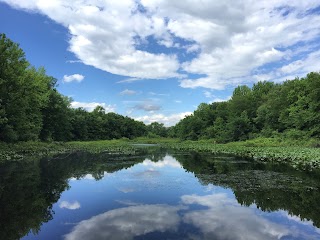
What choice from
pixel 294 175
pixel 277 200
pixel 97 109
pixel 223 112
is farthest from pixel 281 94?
pixel 97 109

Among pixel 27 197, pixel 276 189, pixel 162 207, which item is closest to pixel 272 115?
pixel 276 189

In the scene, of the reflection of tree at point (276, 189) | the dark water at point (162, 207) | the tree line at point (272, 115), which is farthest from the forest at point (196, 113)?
the reflection of tree at point (276, 189)

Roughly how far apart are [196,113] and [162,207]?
101 m

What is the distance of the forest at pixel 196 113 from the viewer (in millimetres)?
35469

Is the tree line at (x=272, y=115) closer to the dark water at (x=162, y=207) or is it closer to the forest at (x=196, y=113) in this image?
the forest at (x=196, y=113)

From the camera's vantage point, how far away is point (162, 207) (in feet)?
35.9

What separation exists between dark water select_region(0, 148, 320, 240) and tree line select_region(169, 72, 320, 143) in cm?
3647

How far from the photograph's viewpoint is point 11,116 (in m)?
36.4

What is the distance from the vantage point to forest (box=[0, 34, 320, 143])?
35469mm

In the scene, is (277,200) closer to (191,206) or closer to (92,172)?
(191,206)

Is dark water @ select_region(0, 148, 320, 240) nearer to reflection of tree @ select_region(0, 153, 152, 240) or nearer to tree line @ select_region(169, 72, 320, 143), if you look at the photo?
reflection of tree @ select_region(0, 153, 152, 240)

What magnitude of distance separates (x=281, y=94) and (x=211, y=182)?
51797 millimetres

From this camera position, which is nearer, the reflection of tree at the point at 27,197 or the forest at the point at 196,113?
the reflection of tree at the point at 27,197

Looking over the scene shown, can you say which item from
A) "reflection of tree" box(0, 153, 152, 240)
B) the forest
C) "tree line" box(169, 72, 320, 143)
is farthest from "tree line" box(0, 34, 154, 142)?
"tree line" box(169, 72, 320, 143)
